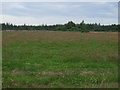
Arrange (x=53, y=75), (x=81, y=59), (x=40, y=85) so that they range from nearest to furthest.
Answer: (x=40, y=85), (x=53, y=75), (x=81, y=59)

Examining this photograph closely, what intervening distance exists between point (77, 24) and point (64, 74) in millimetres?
92946

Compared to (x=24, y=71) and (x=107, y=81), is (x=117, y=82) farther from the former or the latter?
(x=24, y=71)

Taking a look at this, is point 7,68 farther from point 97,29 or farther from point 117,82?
point 97,29

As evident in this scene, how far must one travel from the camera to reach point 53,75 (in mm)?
9906

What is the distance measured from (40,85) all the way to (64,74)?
74.5 inches

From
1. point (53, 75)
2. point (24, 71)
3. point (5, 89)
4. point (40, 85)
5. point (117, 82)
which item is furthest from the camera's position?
point (24, 71)

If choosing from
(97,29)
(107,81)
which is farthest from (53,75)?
(97,29)

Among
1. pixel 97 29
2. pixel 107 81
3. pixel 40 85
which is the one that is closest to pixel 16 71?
pixel 40 85

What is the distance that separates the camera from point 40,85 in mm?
8391

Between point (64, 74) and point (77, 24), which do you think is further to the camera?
point (77, 24)

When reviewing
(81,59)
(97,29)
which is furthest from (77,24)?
(81,59)

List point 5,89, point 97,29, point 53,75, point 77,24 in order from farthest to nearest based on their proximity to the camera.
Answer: point 97,29
point 77,24
point 53,75
point 5,89

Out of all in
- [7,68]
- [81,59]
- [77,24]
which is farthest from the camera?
[77,24]

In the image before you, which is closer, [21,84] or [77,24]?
[21,84]
